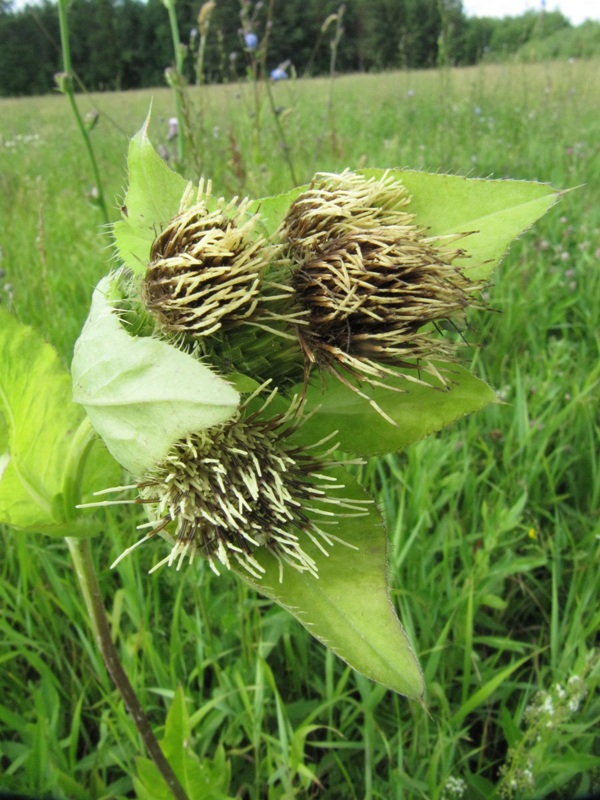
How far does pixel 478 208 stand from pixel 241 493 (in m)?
0.67

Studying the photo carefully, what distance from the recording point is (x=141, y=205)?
1151mm

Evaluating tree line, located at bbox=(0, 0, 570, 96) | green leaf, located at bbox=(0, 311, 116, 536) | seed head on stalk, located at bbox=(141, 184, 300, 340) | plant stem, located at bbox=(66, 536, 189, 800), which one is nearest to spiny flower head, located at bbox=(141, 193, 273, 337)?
seed head on stalk, located at bbox=(141, 184, 300, 340)

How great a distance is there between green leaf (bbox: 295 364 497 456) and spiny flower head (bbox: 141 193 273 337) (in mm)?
262

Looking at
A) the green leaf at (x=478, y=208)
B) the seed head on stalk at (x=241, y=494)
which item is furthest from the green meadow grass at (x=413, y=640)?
the seed head on stalk at (x=241, y=494)

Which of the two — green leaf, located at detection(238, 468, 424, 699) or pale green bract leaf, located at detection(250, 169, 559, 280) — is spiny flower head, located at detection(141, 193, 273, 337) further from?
green leaf, located at detection(238, 468, 424, 699)

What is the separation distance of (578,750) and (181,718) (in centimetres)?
119

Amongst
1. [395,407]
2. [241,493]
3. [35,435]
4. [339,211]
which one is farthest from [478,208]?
[35,435]

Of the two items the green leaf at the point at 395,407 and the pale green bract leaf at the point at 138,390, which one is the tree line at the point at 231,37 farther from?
the pale green bract leaf at the point at 138,390

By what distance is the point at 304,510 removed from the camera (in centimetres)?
116

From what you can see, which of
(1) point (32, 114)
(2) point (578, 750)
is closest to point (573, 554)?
(2) point (578, 750)

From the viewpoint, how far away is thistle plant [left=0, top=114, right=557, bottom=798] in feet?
3.22

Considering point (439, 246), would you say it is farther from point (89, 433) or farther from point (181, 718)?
point (181, 718)

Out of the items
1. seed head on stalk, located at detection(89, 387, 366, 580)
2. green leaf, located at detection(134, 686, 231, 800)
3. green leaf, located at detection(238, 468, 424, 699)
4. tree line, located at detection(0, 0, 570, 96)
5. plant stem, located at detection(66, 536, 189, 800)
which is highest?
tree line, located at detection(0, 0, 570, 96)

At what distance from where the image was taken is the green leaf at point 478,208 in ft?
3.67
